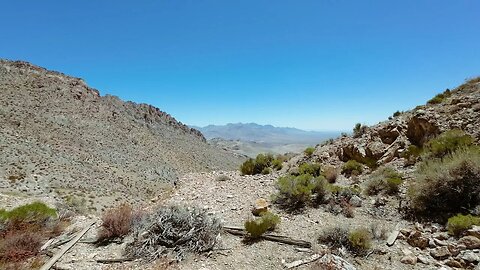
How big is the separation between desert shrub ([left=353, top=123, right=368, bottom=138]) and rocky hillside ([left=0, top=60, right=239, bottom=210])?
17894mm

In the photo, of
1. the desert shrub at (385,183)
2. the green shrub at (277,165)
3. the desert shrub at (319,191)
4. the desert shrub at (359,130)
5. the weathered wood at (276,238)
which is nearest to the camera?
the weathered wood at (276,238)

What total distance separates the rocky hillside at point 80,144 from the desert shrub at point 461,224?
66.0ft

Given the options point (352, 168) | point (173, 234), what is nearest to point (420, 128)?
point (352, 168)

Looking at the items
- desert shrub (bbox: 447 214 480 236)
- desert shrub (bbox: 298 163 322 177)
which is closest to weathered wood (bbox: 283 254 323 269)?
desert shrub (bbox: 447 214 480 236)

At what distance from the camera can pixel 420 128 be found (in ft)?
38.5

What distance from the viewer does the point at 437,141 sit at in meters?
9.69

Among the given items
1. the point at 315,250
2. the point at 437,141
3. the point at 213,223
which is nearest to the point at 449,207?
the point at 437,141

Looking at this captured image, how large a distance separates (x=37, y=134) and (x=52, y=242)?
3146 centimetres

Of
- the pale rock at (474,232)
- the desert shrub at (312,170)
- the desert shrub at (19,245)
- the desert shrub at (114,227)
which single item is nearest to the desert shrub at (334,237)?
the pale rock at (474,232)

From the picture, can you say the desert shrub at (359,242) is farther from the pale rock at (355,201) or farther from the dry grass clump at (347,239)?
the pale rock at (355,201)

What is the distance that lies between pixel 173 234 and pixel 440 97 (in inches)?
541

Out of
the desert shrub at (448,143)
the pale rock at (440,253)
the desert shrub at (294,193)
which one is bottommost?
the pale rock at (440,253)

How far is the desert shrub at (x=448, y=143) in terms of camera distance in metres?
8.87

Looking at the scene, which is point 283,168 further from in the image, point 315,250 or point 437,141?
point 315,250
